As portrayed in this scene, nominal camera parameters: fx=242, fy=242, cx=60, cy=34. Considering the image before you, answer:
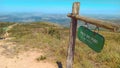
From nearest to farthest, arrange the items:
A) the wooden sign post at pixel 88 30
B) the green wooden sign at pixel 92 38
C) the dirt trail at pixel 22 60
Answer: the wooden sign post at pixel 88 30 < the green wooden sign at pixel 92 38 < the dirt trail at pixel 22 60

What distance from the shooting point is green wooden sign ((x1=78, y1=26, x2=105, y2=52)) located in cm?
504

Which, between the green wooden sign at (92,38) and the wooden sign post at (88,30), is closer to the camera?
the wooden sign post at (88,30)

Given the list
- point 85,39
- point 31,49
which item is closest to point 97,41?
point 85,39

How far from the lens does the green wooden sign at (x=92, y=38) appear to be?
504 centimetres

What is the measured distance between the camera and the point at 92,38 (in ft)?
17.8

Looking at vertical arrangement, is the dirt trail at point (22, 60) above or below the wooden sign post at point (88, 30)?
below

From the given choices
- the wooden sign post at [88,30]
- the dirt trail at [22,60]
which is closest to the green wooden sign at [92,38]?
the wooden sign post at [88,30]

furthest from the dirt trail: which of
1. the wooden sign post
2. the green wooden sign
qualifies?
the green wooden sign

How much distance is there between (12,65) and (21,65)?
34cm

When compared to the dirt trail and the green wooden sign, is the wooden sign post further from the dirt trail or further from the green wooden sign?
the dirt trail

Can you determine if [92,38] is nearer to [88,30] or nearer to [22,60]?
[88,30]

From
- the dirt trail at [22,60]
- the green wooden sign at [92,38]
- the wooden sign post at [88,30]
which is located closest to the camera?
the wooden sign post at [88,30]

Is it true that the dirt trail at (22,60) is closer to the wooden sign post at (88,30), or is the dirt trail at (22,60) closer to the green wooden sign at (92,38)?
the wooden sign post at (88,30)

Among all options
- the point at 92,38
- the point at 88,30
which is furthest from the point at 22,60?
the point at 92,38
